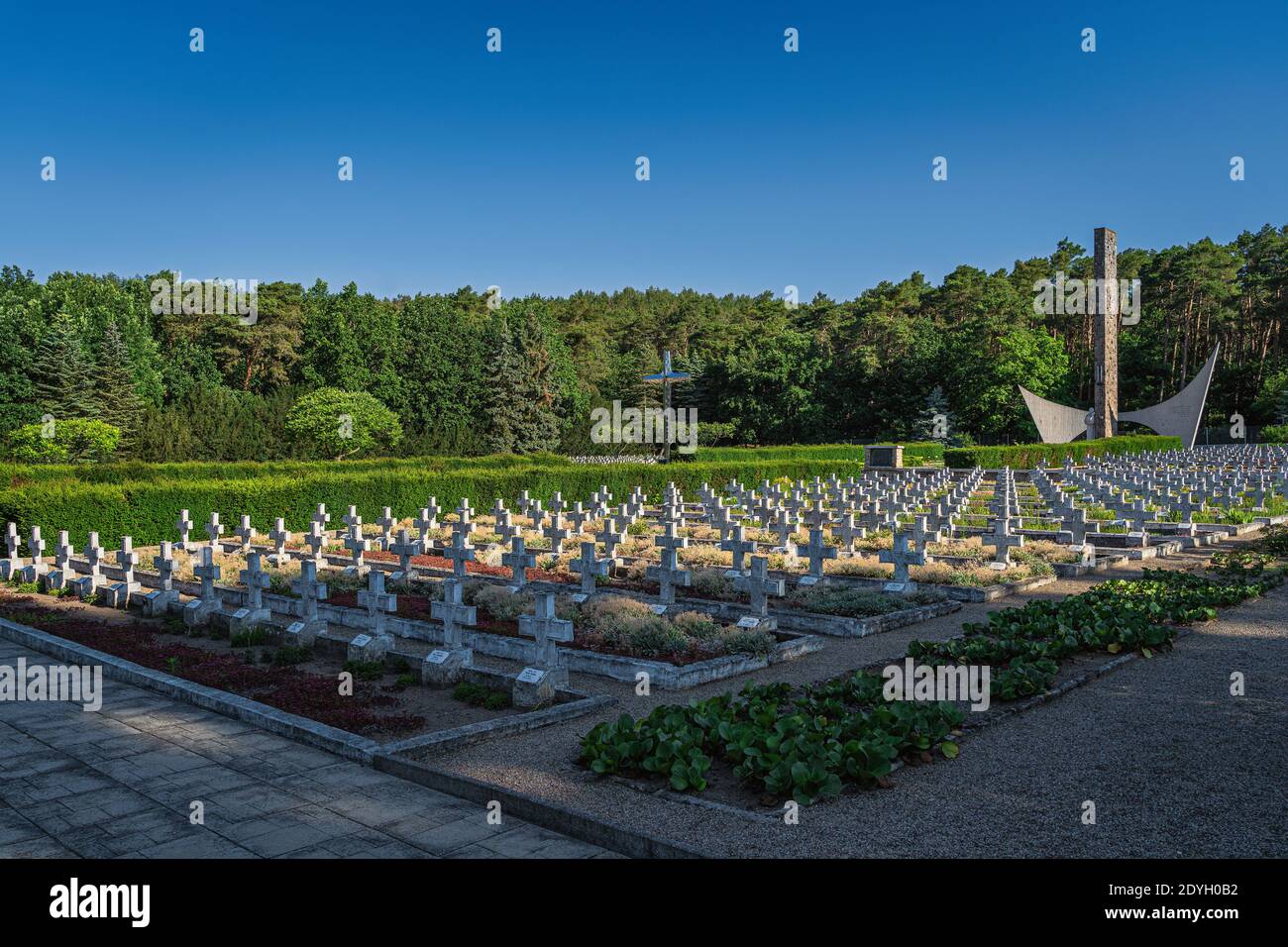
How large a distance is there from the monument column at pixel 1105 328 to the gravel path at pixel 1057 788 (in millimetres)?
47451

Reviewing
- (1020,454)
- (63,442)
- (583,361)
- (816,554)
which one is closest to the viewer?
(816,554)

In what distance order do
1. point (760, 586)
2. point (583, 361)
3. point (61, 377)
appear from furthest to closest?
1. point (583, 361)
2. point (61, 377)
3. point (760, 586)

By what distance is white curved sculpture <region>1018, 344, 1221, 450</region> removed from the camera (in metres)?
49.6

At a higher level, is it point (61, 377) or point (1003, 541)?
point (61, 377)

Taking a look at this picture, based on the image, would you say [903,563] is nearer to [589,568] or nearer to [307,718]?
[589,568]

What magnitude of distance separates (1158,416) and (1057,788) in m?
54.1

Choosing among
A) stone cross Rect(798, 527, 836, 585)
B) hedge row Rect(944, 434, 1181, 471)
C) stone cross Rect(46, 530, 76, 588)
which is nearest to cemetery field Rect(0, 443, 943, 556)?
stone cross Rect(46, 530, 76, 588)

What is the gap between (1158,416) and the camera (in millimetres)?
52375

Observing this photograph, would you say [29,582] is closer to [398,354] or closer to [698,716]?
A: [698,716]

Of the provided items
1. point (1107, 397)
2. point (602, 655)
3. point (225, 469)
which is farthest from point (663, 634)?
point (1107, 397)

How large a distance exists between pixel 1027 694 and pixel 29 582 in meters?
14.3

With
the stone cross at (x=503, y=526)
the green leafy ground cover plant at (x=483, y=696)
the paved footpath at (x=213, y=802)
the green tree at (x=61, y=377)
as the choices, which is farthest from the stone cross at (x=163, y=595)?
the green tree at (x=61, y=377)

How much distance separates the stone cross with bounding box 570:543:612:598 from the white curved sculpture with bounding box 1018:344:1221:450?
4182 centimetres
